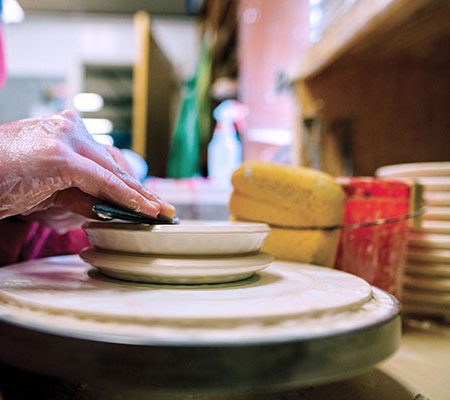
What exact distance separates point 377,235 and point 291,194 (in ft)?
0.57

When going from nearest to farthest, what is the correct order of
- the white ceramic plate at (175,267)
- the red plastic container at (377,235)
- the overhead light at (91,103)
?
the white ceramic plate at (175,267) → the red plastic container at (377,235) → the overhead light at (91,103)

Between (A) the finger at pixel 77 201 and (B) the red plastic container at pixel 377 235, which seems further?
(B) the red plastic container at pixel 377 235

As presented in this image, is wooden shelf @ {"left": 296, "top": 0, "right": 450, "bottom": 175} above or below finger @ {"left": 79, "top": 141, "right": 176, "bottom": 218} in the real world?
above

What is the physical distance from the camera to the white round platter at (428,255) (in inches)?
35.0

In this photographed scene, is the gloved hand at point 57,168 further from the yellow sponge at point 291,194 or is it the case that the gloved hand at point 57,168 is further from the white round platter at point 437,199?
the white round platter at point 437,199

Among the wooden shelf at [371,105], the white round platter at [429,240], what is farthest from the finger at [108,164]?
the wooden shelf at [371,105]

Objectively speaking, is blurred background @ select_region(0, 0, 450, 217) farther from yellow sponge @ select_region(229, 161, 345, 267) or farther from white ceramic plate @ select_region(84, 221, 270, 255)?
white ceramic plate @ select_region(84, 221, 270, 255)

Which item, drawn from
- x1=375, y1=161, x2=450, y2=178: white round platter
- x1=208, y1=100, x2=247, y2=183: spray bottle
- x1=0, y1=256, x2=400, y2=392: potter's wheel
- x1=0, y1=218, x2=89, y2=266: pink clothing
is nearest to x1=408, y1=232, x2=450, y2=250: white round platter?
x1=375, y1=161, x2=450, y2=178: white round platter

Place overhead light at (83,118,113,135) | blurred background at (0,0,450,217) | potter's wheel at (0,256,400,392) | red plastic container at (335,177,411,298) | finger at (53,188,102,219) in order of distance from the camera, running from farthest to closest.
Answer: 1. overhead light at (83,118,113,135)
2. blurred background at (0,0,450,217)
3. red plastic container at (335,177,411,298)
4. finger at (53,188,102,219)
5. potter's wheel at (0,256,400,392)

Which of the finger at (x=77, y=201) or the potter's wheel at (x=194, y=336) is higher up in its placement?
the finger at (x=77, y=201)

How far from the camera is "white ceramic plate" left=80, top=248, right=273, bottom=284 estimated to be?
566 millimetres

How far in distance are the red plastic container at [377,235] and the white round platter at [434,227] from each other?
5 centimetres

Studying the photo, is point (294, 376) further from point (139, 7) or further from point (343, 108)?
point (139, 7)

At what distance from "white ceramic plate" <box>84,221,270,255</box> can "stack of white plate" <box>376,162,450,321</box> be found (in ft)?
1.46
